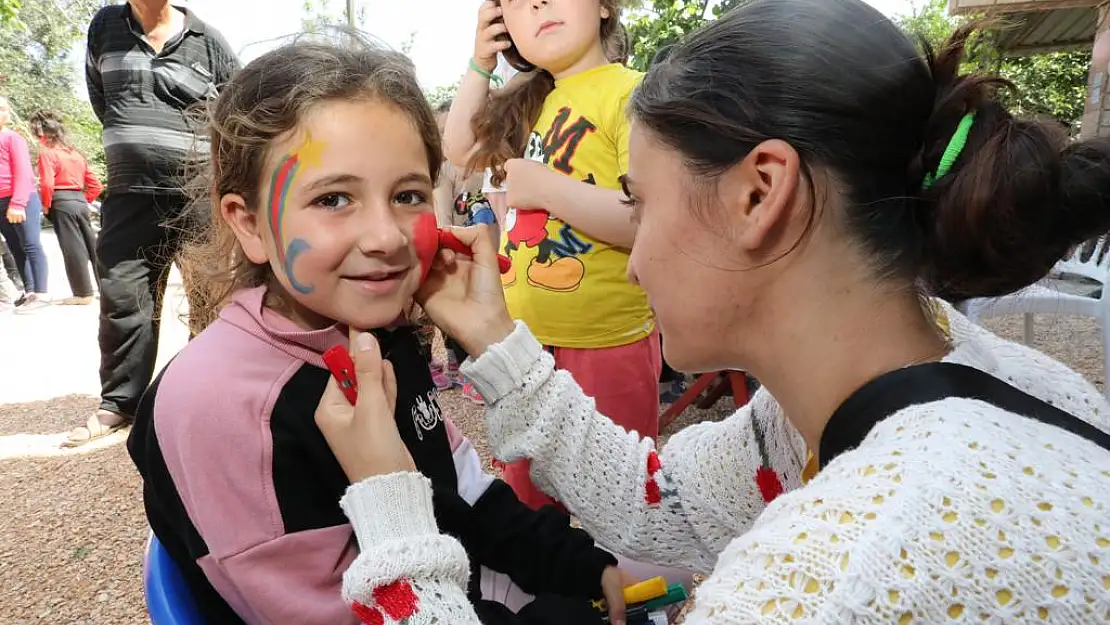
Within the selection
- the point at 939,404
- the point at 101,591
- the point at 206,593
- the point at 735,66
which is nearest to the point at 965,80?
the point at 735,66

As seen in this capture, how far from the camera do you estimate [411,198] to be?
1.36 meters

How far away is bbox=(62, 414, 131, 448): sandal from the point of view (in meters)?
3.76

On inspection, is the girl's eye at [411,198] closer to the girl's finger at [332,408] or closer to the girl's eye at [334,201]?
the girl's eye at [334,201]

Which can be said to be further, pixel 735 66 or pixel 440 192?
pixel 440 192

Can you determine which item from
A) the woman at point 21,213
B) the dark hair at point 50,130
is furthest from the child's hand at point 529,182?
the dark hair at point 50,130

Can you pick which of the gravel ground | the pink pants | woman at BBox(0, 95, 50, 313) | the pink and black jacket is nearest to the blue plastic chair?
the pink and black jacket

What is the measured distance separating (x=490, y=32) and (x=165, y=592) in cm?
176

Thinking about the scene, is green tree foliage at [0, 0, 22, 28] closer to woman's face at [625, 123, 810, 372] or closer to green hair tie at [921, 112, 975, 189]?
woman's face at [625, 123, 810, 372]

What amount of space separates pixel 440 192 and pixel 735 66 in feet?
12.7

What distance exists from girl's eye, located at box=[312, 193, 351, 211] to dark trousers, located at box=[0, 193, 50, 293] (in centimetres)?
823

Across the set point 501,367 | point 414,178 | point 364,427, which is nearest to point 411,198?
point 414,178

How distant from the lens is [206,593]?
1091 millimetres

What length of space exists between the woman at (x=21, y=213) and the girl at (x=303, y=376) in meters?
7.54

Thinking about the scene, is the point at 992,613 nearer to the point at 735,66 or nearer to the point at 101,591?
the point at 735,66
